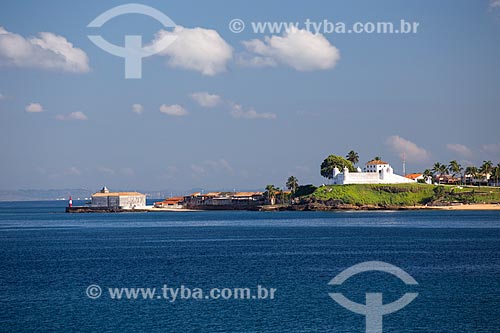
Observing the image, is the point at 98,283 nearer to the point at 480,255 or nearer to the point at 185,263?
the point at 185,263

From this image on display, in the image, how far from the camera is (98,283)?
6166 centimetres

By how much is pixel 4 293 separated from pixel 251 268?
2351cm

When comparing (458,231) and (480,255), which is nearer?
(480,255)

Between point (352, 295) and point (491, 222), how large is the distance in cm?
10095

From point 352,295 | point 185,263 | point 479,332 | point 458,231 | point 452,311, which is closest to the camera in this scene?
point 479,332

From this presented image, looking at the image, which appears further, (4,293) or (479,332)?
(4,293)

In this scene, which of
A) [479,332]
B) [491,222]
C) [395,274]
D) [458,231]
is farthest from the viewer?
[491,222]

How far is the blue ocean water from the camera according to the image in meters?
45.8

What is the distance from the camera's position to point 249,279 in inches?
2493

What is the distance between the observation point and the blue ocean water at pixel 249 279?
4581 cm

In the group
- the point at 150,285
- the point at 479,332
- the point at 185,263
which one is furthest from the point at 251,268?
the point at 479,332

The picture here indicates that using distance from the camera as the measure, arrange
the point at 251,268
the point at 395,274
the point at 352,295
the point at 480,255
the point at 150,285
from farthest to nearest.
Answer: the point at 480,255
the point at 251,268
the point at 395,274
the point at 150,285
the point at 352,295

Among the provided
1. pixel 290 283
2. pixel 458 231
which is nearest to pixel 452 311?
pixel 290 283

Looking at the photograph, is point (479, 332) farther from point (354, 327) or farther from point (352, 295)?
point (352, 295)
